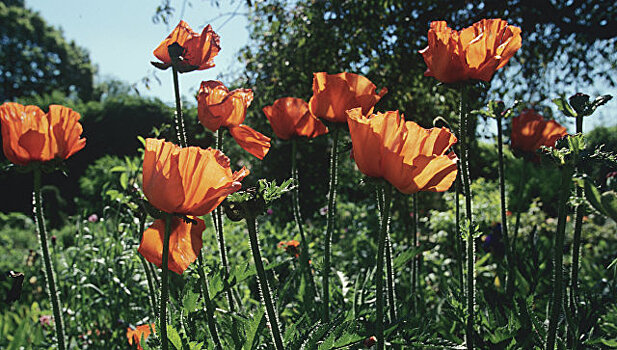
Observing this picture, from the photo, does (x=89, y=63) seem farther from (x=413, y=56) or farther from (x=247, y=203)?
(x=247, y=203)

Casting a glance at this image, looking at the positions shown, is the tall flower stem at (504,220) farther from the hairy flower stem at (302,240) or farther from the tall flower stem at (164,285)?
the tall flower stem at (164,285)

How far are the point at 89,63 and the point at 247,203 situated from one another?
27303mm

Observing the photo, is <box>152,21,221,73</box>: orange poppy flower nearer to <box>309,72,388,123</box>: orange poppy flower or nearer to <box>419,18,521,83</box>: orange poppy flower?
<box>309,72,388,123</box>: orange poppy flower

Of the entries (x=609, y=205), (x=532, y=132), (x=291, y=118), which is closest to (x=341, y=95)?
(x=291, y=118)

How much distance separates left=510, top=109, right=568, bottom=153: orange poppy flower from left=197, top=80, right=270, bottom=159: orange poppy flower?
3.30ft

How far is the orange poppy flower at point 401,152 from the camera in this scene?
76 cm

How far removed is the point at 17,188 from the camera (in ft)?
36.0

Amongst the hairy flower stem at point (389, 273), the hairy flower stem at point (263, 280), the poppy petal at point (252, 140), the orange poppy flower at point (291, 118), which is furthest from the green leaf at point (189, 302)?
the orange poppy flower at point (291, 118)

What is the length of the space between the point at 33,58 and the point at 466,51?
25.2 metres

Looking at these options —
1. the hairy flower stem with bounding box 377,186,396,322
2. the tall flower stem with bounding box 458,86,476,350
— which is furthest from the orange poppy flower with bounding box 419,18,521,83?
the hairy flower stem with bounding box 377,186,396,322

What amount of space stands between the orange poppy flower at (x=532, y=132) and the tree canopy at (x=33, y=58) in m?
24.6

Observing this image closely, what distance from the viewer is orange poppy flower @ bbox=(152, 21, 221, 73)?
107 centimetres

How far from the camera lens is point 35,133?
1.08m

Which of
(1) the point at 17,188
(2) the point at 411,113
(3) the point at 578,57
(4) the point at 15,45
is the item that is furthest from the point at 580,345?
(4) the point at 15,45
